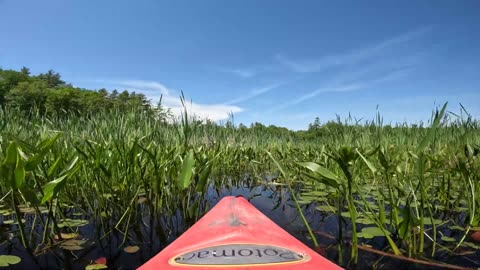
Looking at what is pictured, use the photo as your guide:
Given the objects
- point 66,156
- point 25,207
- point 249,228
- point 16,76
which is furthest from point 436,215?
point 16,76

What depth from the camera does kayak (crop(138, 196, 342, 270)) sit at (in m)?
0.91

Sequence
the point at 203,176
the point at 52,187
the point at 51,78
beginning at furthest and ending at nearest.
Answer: the point at 51,78 < the point at 203,176 < the point at 52,187

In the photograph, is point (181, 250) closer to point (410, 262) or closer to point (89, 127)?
point (410, 262)

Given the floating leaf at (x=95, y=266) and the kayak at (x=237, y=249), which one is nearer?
the kayak at (x=237, y=249)

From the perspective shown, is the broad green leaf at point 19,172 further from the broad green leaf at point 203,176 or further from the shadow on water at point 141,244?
the broad green leaf at point 203,176

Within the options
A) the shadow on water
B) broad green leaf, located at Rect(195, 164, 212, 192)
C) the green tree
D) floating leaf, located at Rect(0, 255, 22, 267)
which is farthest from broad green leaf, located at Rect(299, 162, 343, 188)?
the green tree

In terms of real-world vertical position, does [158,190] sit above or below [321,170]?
below

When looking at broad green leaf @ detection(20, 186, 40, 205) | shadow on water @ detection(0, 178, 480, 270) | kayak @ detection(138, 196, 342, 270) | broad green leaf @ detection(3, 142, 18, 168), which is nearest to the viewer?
kayak @ detection(138, 196, 342, 270)

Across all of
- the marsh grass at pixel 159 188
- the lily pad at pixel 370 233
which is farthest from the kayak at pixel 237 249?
the lily pad at pixel 370 233

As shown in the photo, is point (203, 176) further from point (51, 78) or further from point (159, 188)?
point (51, 78)

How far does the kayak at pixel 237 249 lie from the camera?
0.91 m

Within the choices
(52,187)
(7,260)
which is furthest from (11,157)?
(7,260)

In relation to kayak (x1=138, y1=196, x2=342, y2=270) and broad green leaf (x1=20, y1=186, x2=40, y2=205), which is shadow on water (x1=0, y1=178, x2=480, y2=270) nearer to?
broad green leaf (x1=20, y1=186, x2=40, y2=205)

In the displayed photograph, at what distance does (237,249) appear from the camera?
992mm
